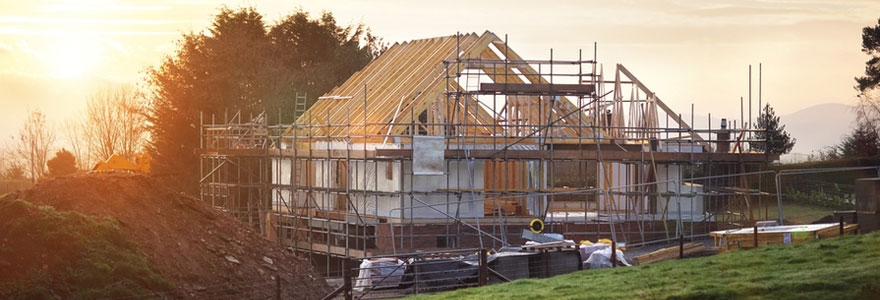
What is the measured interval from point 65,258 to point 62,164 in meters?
37.1

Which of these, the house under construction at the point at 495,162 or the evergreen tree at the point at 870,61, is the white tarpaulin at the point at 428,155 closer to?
the house under construction at the point at 495,162

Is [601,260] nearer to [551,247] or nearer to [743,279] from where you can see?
[551,247]

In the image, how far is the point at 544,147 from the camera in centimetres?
3173

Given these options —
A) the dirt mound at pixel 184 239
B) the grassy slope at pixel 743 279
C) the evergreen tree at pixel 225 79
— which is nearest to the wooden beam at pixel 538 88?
the dirt mound at pixel 184 239

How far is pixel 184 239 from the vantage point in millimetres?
21641

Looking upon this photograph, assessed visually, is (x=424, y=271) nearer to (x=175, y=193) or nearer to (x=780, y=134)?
(x=175, y=193)

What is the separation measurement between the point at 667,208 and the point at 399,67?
30.7ft

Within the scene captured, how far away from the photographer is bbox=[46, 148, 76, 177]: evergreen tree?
5406 cm

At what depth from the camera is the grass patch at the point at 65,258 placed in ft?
60.9

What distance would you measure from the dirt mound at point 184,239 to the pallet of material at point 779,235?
7627 millimetres

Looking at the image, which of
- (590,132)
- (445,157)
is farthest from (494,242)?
(590,132)

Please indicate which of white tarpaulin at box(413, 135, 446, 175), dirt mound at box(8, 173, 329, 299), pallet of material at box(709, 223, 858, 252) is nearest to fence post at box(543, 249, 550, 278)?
pallet of material at box(709, 223, 858, 252)

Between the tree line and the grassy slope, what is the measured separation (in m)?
31.6

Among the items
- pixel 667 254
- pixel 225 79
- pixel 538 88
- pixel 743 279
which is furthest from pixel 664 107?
pixel 225 79
